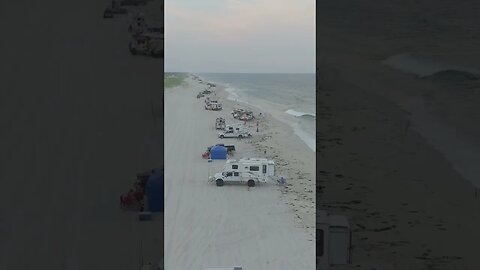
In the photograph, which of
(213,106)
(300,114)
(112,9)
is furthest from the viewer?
(213,106)

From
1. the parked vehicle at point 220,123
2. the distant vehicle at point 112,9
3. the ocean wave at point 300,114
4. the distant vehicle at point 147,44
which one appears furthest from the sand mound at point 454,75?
the distant vehicle at point 112,9

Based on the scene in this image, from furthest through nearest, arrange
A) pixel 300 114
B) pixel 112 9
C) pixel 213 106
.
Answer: pixel 213 106 < pixel 300 114 < pixel 112 9

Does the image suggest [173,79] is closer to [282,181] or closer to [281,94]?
[281,94]

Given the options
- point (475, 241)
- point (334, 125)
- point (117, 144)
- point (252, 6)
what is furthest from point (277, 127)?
point (475, 241)

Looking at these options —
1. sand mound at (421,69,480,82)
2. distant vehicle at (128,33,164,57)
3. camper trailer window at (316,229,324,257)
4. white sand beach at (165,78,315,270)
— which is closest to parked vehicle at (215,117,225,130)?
white sand beach at (165,78,315,270)

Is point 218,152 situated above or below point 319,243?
above

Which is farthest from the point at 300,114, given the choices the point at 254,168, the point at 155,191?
the point at 155,191

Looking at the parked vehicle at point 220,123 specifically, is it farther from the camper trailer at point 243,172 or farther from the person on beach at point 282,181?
the person on beach at point 282,181
